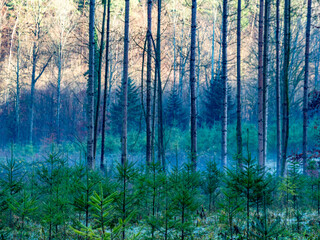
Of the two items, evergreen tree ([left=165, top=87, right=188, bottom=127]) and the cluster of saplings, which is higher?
evergreen tree ([left=165, top=87, right=188, bottom=127])

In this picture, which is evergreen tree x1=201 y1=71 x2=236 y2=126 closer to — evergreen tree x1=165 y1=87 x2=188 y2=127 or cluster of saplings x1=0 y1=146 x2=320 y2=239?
evergreen tree x1=165 y1=87 x2=188 y2=127

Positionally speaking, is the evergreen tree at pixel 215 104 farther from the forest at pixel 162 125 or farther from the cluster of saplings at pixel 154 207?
the cluster of saplings at pixel 154 207

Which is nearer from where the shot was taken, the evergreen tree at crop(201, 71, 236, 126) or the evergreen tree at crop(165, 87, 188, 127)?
the evergreen tree at crop(201, 71, 236, 126)

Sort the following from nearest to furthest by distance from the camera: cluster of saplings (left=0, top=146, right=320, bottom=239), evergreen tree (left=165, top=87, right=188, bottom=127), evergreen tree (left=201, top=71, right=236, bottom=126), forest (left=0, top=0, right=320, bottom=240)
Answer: cluster of saplings (left=0, top=146, right=320, bottom=239) < forest (left=0, top=0, right=320, bottom=240) < evergreen tree (left=201, top=71, right=236, bottom=126) < evergreen tree (left=165, top=87, right=188, bottom=127)

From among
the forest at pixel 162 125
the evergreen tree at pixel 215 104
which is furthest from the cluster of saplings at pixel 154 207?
the evergreen tree at pixel 215 104

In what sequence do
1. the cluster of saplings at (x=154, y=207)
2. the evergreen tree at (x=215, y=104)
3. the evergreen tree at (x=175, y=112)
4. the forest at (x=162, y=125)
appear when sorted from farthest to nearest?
the evergreen tree at (x=175, y=112), the evergreen tree at (x=215, y=104), the forest at (x=162, y=125), the cluster of saplings at (x=154, y=207)

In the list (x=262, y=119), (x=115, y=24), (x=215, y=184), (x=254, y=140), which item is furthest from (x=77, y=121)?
(x=215, y=184)

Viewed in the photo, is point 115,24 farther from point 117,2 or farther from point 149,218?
point 149,218

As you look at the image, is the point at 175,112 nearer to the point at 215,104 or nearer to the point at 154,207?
the point at 215,104

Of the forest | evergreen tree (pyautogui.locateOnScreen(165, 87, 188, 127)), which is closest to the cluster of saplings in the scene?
the forest

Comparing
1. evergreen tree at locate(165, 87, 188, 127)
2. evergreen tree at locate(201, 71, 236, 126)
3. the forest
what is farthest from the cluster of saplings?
evergreen tree at locate(165, 87, 188, 127)

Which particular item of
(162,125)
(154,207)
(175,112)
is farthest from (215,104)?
(154,207)

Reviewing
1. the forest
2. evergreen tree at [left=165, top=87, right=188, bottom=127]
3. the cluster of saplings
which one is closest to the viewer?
the cluster of saplings

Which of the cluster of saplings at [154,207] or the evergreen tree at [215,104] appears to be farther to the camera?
Result: the evergreen tree at [215,104]
